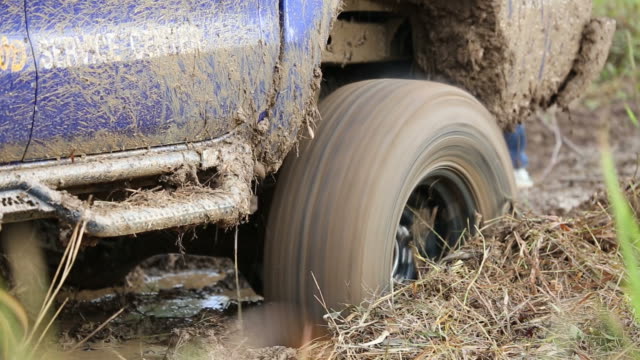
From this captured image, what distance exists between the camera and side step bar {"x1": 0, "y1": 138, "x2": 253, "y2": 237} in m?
2.00

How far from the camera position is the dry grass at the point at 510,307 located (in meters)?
2.42

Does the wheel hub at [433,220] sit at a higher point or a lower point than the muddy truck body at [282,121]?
lower

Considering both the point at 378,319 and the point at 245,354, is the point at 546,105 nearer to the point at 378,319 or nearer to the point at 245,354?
the point at 378,319

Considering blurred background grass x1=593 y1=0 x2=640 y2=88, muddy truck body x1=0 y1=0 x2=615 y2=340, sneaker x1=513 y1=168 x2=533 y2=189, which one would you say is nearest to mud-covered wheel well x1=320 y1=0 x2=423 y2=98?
muddy truck body x1=0 y1=0 x2=615 y2=340

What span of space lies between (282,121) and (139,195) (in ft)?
1.54

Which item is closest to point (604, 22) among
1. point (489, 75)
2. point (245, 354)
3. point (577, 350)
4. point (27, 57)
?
point (489, 75)

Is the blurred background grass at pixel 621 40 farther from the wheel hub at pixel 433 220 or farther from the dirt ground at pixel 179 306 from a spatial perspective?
the wheel hub at pixel 433 220

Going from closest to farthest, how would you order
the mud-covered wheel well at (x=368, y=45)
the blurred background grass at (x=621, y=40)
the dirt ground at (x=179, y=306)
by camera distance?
the dirt ground at (x=179, y=306), the mud-covered wheel well at (x=368, y=45), the blurred background grass at (x=621, y=40)

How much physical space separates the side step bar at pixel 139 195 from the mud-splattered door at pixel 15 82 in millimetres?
68

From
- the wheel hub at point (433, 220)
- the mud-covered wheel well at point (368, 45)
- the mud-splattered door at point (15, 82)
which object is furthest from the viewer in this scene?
the mud-covered wheel well at point (368, 45)

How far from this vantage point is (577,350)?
7.91ft

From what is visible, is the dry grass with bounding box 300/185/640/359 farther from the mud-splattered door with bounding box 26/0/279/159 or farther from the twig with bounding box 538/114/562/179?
the twig with bounding box 538/114/562/179

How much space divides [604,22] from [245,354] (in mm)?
2198

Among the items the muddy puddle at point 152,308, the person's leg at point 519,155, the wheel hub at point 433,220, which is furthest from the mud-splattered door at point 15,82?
the person's leg at point 519,155
